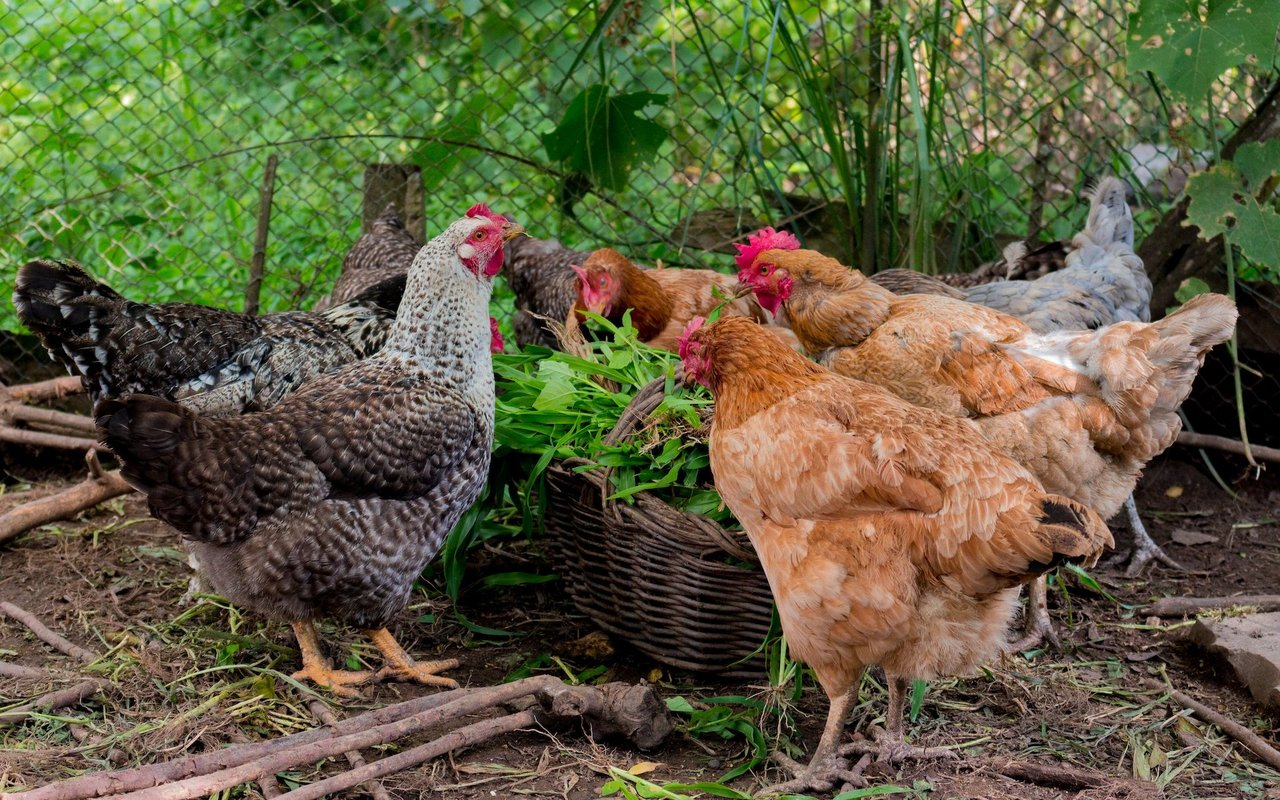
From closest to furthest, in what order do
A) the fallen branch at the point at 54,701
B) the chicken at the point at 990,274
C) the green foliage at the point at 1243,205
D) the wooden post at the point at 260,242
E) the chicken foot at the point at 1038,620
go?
the fallen branch at the point at 54,701, the chicken foot at the point at 1038,620, the green foliage at the point at 1243,205, the chicken at the point at 990,274, the wooden post at the point at 260,242

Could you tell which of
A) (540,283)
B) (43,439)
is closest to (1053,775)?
(540,283)

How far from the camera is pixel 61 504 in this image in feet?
13.8

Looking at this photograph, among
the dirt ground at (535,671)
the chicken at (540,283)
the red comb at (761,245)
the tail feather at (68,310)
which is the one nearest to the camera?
the dirt ground at (535,671)

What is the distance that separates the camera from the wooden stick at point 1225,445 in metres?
4.70

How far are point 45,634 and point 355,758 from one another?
1.45 m

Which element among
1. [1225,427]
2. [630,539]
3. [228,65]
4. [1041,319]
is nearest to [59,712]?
[630,539]

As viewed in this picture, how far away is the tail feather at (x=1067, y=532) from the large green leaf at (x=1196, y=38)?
1.98m

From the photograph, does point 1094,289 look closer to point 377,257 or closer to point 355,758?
point 377,257

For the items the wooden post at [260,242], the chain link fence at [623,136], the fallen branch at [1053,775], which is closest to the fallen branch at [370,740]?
the fallen branch at [1053,775]

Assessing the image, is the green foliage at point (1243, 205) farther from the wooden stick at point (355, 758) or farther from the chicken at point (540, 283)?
the wooden stick at point (355, 758)

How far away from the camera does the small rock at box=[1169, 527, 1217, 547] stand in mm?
4520

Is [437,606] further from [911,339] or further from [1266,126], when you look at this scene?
[1266,126]

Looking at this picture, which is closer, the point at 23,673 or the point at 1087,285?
the point at 23,673

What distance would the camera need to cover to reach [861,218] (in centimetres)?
513
